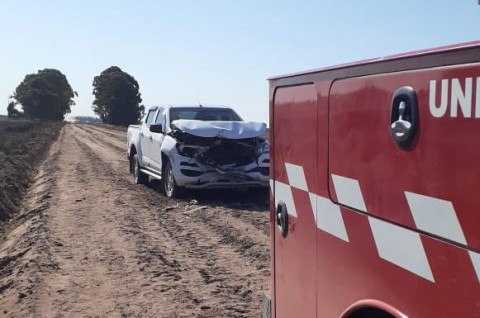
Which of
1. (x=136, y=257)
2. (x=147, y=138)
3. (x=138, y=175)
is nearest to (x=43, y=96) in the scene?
(x=138, y=175)

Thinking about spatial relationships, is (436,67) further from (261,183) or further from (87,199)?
(87,199)

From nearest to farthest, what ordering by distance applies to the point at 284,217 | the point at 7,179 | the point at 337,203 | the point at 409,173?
the point at 409,173
the point at 337,203
the point at 284,217
the point at 7,179

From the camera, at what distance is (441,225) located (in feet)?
6.95

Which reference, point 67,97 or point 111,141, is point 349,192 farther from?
point 67,97

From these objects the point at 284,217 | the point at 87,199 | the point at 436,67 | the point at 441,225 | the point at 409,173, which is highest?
the point at 436,67

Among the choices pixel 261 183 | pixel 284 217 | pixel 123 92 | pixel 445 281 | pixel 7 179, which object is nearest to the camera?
pixel 445 281

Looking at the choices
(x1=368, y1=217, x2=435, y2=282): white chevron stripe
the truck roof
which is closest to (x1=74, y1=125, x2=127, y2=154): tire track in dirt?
the truck roof

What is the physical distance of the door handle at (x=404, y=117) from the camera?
2268 mm

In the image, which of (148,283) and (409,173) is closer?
(409,173)

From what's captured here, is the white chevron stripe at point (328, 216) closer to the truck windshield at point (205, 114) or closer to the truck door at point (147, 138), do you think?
the truck windshield at point (205, 114)

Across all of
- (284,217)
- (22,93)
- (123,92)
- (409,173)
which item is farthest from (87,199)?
(22,93)

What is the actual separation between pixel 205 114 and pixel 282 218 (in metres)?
10.0

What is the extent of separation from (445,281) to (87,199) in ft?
38.3

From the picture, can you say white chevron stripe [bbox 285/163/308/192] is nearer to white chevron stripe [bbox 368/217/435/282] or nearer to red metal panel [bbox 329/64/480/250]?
red metal panel [bbox 329/64/480/250]
